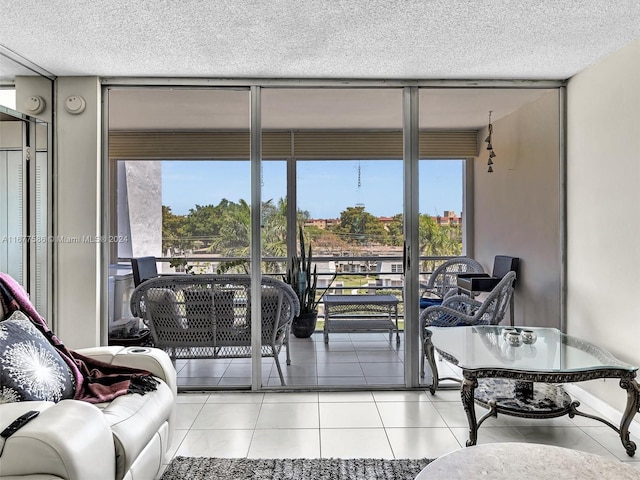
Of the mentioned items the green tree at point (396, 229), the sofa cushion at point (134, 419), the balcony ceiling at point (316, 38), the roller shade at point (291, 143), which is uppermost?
the balcony ceiling at point (316, 38)

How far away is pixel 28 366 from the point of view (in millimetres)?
1984

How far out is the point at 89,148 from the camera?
11.2ft

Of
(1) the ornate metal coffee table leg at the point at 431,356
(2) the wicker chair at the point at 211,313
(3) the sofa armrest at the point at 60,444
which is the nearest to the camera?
(3) the sofa armrest at the point at 60,444

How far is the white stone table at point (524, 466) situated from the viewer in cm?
152

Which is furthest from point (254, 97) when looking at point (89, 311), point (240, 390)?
point (240, 390)

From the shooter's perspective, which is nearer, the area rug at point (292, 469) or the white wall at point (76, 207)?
the area rug at point (292, 469)

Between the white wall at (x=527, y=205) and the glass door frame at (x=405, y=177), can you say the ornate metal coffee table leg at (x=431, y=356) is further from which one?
the white wall at (x=527, y=205)

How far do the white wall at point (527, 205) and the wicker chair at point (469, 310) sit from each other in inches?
6.9

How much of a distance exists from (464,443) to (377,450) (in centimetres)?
52

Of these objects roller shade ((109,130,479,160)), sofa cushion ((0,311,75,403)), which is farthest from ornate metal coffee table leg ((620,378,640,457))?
sofa cushion ((0,311,75,403))

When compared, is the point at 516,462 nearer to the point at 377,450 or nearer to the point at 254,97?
the point at 377,450

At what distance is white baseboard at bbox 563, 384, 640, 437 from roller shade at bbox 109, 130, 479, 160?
1942mm

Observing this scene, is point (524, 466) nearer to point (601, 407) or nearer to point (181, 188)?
point (601, 407)

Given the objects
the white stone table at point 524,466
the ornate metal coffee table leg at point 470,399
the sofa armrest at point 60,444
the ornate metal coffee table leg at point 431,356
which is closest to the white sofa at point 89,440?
the sofa armrest at point 60,444
